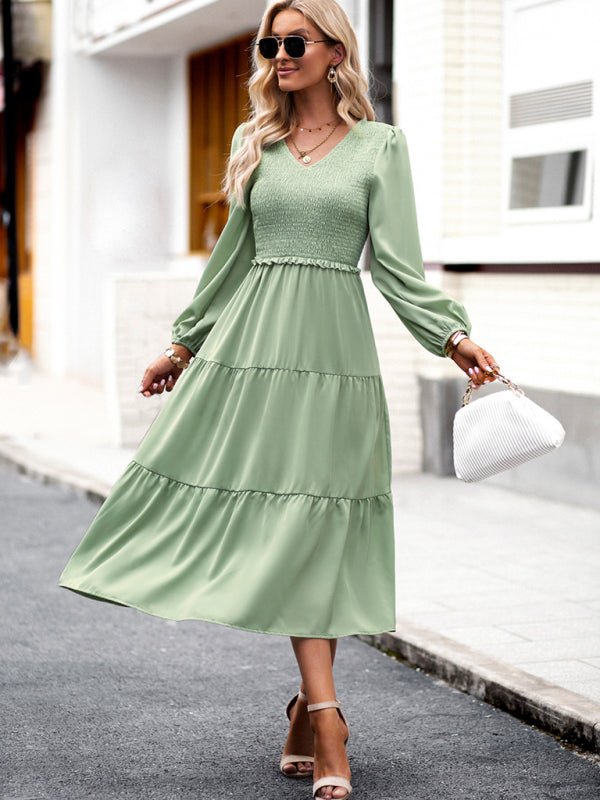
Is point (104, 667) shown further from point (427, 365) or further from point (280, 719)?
point (427, 365)

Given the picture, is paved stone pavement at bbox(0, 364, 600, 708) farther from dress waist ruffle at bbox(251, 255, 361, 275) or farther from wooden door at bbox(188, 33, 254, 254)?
wooden door at bbox(188, 33, 254, 254)

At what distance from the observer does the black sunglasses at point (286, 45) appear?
393cm

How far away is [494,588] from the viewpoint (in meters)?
6.57

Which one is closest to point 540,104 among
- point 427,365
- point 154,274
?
point 427,365

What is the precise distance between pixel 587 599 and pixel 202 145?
457 inches

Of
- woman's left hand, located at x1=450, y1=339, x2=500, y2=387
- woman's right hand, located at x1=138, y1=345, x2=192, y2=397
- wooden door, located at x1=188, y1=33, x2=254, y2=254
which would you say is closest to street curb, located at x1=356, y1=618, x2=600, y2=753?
woman's left hand, located at x1=450, y1=339, x2=500, y2=387

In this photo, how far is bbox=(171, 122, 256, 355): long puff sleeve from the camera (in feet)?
13.9

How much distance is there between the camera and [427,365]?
10.1 m

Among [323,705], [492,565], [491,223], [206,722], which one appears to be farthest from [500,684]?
[491,223]

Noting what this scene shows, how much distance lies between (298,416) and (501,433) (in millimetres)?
523

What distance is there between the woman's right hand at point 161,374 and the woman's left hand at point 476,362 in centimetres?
83

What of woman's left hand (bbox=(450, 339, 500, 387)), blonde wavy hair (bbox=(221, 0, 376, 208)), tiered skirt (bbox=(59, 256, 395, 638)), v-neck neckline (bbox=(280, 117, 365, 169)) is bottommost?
tiered skirt (bbox=(59, 256, 395, 638))

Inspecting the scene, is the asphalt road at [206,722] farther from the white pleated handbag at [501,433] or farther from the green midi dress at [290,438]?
the white pleated handbag at [501,433]

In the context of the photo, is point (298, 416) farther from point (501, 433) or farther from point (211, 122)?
point (211, 122)
